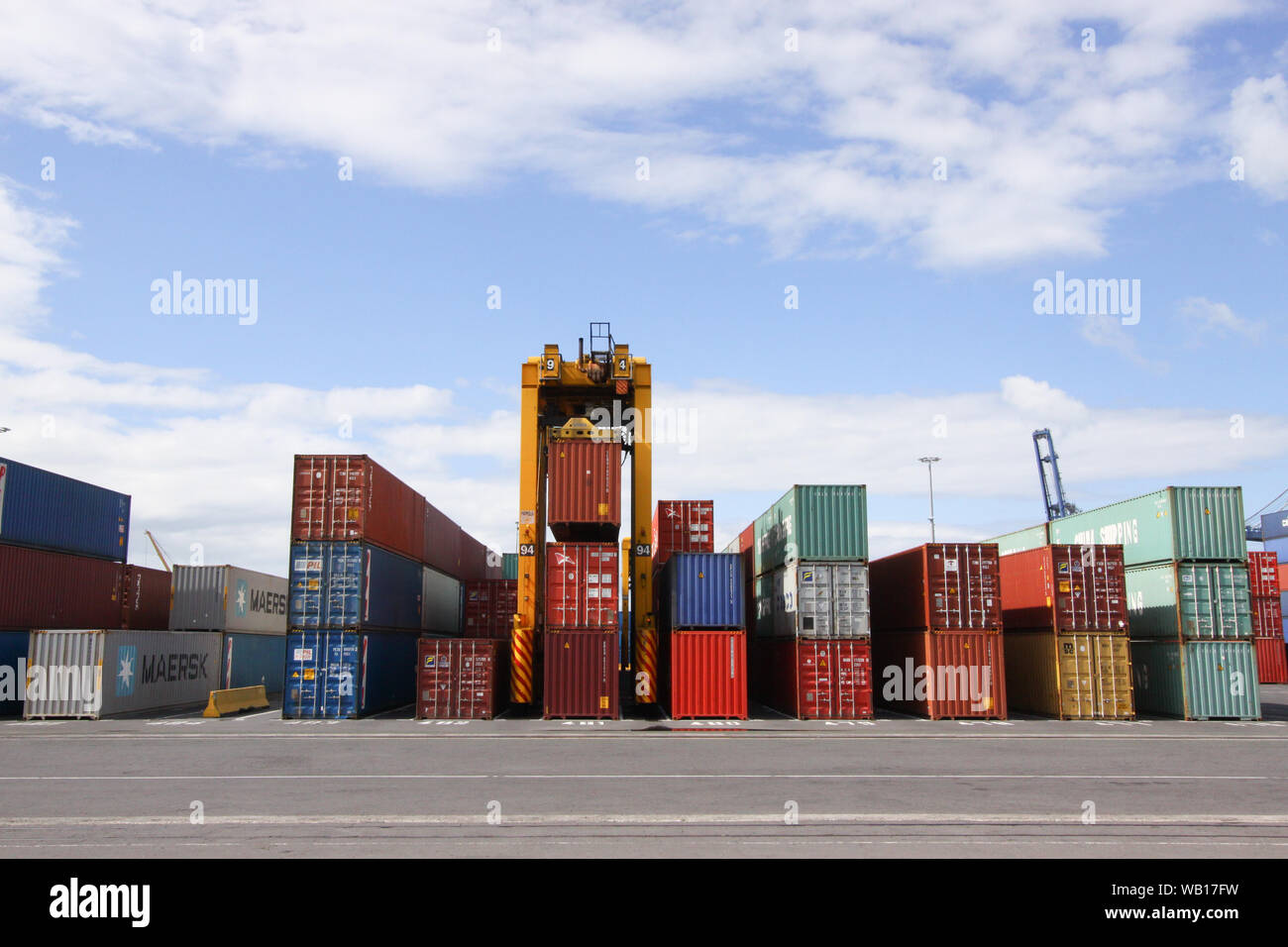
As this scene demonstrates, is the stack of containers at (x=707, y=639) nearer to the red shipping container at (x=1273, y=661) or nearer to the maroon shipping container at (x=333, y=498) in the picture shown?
the maroon shipping container at (x=333, y=498)

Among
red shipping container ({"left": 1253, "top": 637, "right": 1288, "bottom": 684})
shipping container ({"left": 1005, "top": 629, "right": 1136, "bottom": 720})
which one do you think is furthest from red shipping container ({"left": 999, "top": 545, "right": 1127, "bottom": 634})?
red shipping container ({"left": 1253, "top": 637, "right": 1288, "bottom": 684})

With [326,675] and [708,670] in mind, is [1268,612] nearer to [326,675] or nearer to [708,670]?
[708,670]

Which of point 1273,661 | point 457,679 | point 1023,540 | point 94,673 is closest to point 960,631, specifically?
point 1023,540

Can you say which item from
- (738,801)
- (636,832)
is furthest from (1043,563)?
(636,832)

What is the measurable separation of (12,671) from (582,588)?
19561 millimetres

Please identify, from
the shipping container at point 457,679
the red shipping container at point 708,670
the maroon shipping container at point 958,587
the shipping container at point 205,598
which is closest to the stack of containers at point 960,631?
the maroon shipping container at point 958,587

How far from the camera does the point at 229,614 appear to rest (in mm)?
38188

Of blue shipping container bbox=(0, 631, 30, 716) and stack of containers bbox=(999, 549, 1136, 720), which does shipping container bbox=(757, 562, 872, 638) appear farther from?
blue shipping container bbox=(0, 631, 30, 716)

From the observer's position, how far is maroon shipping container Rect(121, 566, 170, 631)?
36.5m

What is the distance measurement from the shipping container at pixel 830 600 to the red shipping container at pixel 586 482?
6.52m

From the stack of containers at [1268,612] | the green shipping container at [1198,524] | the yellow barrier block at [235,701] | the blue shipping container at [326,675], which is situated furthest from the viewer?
the stack of containers at [1268,612]

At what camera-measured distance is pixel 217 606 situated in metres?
37.9

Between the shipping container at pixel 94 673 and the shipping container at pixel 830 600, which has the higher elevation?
the shipping container at pixel 830 600

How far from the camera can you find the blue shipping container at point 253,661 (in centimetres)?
3816
